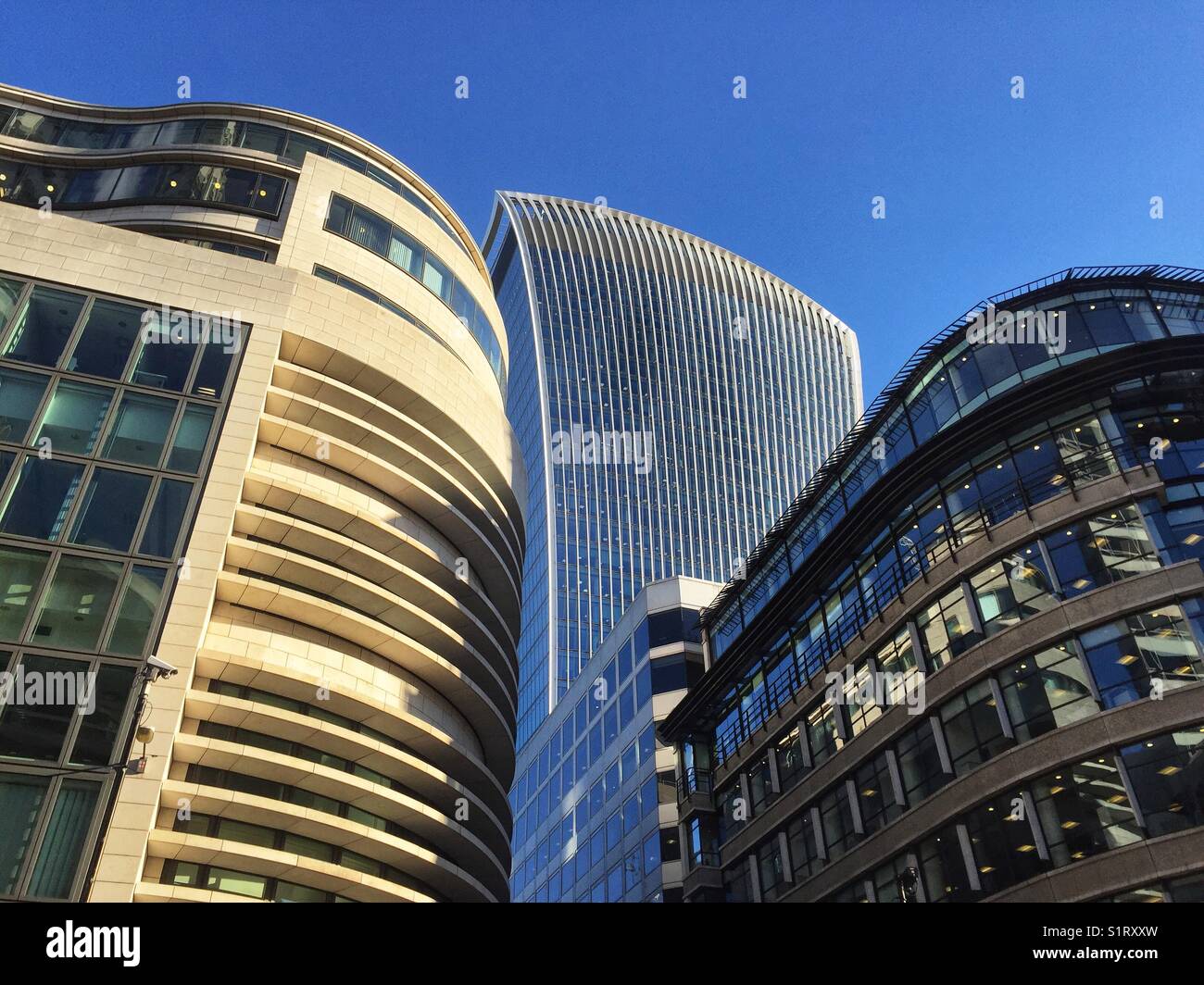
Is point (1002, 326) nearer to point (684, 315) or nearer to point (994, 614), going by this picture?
point (994, 614)

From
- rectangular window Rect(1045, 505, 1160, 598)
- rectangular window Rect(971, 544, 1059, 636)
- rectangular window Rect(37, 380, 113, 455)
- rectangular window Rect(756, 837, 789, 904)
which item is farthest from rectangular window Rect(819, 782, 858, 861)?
rectangular window Rect(37, 380, 113, 455)

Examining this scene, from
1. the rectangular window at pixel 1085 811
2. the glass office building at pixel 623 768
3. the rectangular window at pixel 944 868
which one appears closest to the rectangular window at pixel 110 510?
the rectangular window at pixel 944 868

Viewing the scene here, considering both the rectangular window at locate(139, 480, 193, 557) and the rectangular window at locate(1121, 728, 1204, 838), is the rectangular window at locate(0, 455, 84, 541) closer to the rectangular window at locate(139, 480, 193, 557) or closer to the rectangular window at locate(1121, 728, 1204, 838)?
the rectangular window at locate(139, 480, 193, 557)

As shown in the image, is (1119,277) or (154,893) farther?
(1119,277)

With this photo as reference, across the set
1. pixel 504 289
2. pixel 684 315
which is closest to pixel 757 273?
pixel 684 315

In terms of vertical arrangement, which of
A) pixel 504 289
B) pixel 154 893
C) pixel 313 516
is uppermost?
pixel 504 289

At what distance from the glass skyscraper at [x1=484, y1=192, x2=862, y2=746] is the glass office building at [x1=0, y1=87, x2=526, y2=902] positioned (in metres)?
84.6

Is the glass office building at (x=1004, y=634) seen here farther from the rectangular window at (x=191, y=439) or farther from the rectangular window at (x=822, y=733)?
the rectangular window at (x=191, y=439)

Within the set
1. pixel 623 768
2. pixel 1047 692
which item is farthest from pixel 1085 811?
pixel 623 768

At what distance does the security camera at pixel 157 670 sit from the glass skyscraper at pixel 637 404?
96.4m

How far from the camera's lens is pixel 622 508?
14200 cm

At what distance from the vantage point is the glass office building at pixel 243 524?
24312 mm

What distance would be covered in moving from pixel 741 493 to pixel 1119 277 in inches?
4678
